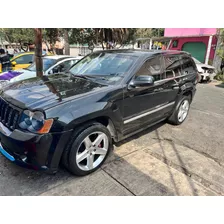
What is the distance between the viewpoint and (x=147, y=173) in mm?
2848

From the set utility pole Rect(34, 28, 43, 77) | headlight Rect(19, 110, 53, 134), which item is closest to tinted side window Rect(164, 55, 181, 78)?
headlight Rect(19, 110, 53, 134)

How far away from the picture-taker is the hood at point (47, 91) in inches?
93.0

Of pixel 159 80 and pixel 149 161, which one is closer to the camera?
pixel 149 161

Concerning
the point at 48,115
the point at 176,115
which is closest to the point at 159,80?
the point at 176,115

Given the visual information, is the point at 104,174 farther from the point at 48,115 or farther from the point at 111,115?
the point at 48,115

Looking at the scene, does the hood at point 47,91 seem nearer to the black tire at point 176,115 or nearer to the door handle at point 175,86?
the door handle at point 175,86

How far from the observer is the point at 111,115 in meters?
2.82

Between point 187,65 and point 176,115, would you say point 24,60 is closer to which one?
point 187,65

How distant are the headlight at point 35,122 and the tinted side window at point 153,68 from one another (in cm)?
167

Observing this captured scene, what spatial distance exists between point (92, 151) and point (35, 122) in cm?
88

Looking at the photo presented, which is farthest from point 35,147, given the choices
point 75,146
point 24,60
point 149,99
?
point 24,60

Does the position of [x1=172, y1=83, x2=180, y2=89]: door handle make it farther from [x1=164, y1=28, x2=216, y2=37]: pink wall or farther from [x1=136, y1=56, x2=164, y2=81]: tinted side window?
[x1=164, y1=28, x2=216, y2=37]: pink wall

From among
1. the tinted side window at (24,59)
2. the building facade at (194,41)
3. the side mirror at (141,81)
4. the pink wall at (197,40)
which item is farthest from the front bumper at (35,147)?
the pink wall at (197,40)
